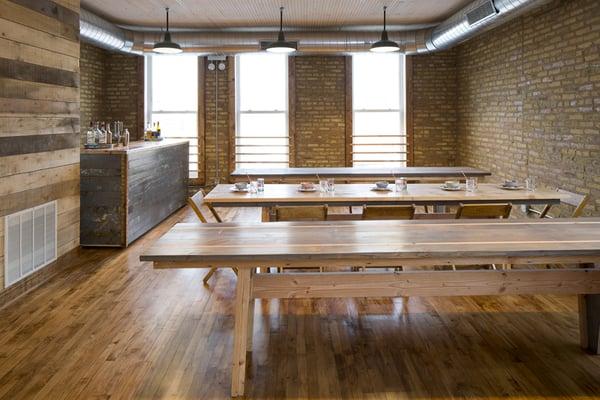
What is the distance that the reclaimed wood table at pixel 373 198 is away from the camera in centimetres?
482

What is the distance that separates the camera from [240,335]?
9.45ft

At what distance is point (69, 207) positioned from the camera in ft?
17.5

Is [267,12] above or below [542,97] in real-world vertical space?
above

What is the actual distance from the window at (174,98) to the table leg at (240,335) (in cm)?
826

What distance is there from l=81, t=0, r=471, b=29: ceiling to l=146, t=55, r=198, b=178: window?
151cm

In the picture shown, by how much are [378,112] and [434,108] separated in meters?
1.10

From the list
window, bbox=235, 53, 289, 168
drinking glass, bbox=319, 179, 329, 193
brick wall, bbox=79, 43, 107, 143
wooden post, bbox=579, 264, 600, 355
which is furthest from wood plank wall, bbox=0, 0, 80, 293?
window, bbox=235, 53, 289, 168

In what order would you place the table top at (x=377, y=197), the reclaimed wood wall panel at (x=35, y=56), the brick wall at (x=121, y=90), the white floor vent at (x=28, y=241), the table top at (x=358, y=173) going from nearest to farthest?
the reclaimed wood wall panel at (x=35, y=56) → the white floor vent at (x=28, y=241) → the table top at (x=377, y=197) → the table top at (x=358, y=173) → the brick wall at (x=121, y=90)

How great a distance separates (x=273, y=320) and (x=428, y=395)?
4.71 ft

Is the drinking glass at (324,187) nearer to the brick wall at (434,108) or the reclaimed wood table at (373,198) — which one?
the reclaimed wood table at (373,198)

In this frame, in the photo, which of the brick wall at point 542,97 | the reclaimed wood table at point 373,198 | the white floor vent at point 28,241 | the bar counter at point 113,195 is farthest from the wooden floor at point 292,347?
the brick wall at point 542,97

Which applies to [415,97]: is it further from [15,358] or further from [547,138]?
[15,358]

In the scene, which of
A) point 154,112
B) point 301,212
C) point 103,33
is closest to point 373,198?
point 301,212

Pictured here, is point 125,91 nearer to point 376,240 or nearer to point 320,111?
point 320,111
